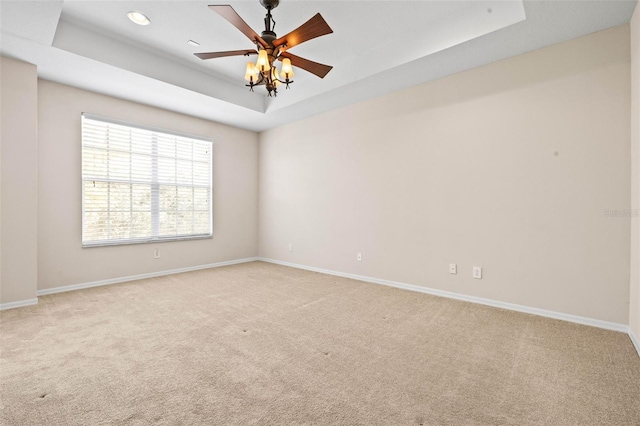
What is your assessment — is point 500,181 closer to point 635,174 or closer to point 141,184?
point 635,174

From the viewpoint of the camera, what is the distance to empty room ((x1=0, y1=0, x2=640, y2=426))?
1.82m

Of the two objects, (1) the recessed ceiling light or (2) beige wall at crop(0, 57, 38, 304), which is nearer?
(1) the recessed ceiling light

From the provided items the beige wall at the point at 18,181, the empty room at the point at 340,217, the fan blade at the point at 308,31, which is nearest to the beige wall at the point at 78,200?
the empty room at the point at 340,217

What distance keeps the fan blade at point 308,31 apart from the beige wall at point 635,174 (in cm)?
244

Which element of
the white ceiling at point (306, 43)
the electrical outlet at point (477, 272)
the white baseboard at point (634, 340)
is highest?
the white ceiling at point (306, 43)

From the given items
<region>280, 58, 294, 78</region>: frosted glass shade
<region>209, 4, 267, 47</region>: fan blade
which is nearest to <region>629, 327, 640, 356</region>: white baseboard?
<region>280, 58, 294, 78</region>: frosted glass shade

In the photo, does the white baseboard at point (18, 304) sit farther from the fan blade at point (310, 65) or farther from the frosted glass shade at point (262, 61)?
the fan blade at point (310, 65)

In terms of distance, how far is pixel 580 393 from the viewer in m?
1.74

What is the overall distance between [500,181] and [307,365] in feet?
9.19

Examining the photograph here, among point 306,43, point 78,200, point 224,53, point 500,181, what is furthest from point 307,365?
point 78,200

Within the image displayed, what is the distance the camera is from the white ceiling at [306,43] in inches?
104

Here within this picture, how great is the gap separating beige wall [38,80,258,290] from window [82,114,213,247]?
0.11 metres

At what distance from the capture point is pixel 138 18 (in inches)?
118

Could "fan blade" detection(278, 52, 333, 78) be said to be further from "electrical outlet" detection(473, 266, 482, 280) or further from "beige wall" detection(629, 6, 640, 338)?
"electrical outlet" detection(473, 266, 482, 280)
